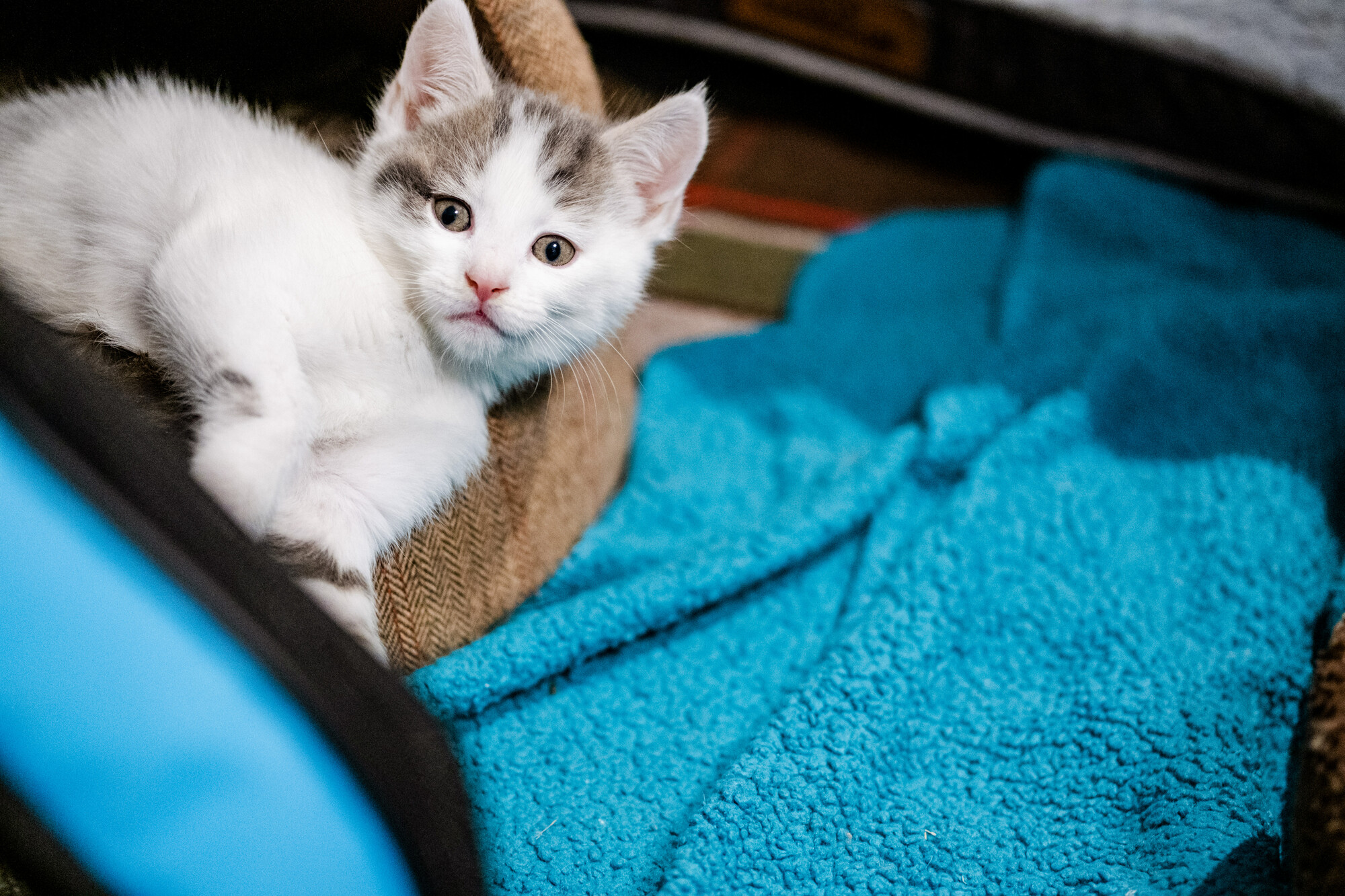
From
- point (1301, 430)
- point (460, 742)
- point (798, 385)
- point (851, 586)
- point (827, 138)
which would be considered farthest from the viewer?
point (827, 138)

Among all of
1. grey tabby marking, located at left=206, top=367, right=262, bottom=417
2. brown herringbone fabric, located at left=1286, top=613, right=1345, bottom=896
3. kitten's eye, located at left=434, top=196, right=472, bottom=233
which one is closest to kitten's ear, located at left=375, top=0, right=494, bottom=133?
kitten's eye, located at left=434, top=196, right=472, bottom=233

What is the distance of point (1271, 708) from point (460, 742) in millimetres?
949

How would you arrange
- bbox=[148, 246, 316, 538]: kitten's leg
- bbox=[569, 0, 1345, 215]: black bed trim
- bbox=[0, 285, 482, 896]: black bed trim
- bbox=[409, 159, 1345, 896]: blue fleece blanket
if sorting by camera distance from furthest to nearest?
bbox=[569, 0, 1345, 215]: black bed trim
bbox=[409, 159, 1345, 896]: blue fleece blanket
bbox=[148, 246, 316, 538]: kitten's leg
bbox=[0, 285, 482, 896]: black bed trim

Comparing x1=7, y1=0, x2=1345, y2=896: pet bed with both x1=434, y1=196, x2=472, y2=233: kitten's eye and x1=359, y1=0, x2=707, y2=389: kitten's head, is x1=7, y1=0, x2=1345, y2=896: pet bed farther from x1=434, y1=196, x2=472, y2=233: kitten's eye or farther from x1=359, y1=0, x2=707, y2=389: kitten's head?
x1=434, y1=196, x2=472, y2=233: kitten's eye

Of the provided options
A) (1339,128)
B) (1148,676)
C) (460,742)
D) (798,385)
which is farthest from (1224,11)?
(460,742)

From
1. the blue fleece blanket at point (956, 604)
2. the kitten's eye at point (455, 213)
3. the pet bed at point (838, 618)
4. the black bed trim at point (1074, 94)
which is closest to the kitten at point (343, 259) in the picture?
the kitten's eye at point (455, 213)

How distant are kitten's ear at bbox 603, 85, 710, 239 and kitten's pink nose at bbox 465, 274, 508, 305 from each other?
0.25 m

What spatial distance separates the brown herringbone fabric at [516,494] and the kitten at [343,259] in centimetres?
6

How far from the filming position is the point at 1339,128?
160cm

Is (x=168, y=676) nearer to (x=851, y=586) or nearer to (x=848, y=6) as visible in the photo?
(x=851, y=586)

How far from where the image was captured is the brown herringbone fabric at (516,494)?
97 cm

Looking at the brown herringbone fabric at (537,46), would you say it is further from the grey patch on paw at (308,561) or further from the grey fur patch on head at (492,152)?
the grey patch on paw at (308,561)

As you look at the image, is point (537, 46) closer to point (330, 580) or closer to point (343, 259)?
point (343, 259)

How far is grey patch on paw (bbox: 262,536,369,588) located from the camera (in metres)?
0.82
